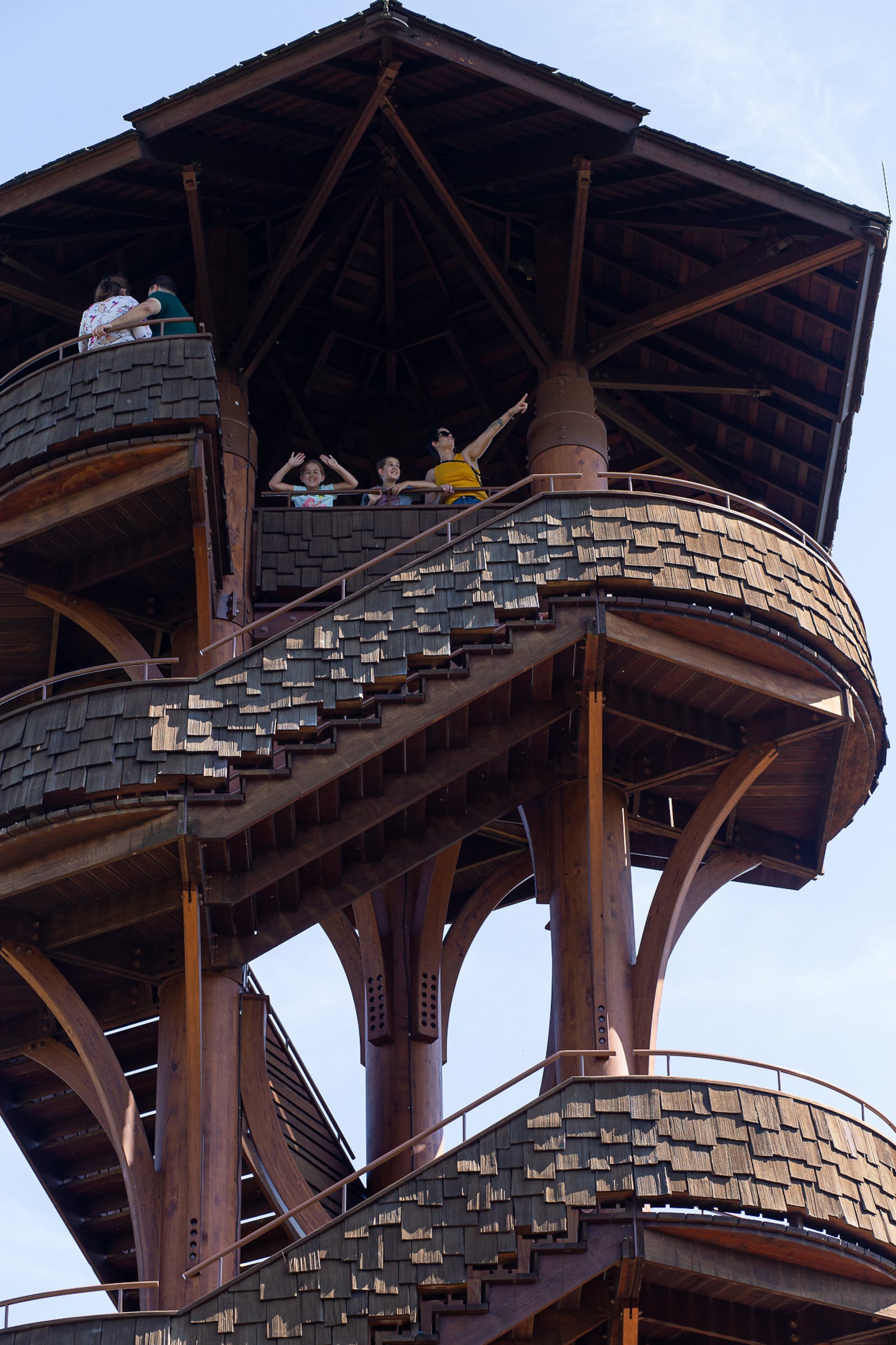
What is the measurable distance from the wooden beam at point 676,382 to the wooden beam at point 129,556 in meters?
5.68

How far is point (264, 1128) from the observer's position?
21.2 metres

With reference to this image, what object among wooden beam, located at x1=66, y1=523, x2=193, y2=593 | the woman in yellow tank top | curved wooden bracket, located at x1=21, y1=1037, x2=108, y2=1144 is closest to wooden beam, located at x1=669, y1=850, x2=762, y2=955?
the woman in yellow tank top

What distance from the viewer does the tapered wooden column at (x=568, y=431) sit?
23375 mm

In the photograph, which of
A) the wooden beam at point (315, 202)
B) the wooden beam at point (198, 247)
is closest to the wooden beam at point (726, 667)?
the wooden beam at point (315, 202)

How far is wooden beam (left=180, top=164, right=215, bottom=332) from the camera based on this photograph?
75.6ft

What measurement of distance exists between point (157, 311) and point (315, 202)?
2397 mm

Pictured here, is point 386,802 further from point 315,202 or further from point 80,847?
point 315,202

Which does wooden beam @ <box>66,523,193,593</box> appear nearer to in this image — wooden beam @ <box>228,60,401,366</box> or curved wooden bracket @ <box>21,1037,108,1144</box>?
wooden beam @ <box>228,60,401,366</box>

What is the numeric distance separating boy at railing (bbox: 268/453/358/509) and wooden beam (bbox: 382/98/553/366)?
275cm

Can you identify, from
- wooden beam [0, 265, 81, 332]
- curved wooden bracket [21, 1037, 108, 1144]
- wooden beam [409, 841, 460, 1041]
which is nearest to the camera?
curved wooden bracket [21, 1037, 108, 1144]

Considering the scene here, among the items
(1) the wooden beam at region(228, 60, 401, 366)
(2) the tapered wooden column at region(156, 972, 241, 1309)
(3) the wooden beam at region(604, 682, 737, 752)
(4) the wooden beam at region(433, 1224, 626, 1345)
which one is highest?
(1) the wooden beam at region(228, 60, 401, 366)

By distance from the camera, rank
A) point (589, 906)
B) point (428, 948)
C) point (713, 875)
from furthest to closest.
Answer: point (428, 948)
point (713, 875)
point (589, 906)

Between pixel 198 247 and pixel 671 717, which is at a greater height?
pixel 198 247

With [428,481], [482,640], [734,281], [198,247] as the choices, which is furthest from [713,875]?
[198,247]
